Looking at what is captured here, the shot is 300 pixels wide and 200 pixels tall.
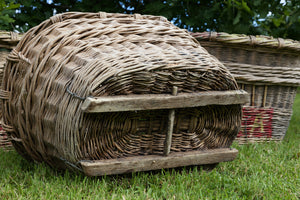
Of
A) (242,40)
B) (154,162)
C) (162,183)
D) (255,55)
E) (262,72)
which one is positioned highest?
(242,40)

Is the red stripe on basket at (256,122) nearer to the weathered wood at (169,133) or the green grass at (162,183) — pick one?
the green grass at (162,183)

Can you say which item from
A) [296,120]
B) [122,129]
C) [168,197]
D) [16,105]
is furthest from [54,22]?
[296,120]

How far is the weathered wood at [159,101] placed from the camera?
196 cm

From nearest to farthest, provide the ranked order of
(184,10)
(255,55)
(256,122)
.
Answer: (255,55) < (256,122) < (184,10)

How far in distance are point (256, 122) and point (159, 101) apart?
171 centimetres

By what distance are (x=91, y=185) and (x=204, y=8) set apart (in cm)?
255

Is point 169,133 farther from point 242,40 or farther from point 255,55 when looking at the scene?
point 255,55

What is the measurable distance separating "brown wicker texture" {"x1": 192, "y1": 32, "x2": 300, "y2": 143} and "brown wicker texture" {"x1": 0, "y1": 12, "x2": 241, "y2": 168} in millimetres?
824

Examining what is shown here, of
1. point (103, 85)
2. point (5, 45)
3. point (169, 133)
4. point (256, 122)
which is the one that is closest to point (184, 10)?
point (256, 122)

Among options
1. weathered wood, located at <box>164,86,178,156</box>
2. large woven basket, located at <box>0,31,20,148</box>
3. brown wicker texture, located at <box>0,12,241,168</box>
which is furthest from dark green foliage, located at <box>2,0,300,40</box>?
weathered wood, located at <box>164,86,178,156</box>

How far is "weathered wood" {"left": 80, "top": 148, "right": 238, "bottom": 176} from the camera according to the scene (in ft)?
6.86

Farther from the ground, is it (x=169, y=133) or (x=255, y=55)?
(x=255, y=55)

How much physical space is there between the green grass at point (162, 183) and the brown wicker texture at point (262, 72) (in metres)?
0.87

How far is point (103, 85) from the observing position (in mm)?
2016
